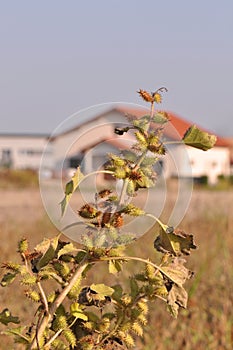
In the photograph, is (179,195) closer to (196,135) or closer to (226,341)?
(196,135)

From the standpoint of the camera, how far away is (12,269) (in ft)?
4.80

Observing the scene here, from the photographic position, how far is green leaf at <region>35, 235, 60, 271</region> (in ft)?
4.74

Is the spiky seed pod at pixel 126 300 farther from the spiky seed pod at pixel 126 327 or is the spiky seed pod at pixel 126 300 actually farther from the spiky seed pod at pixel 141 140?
the spiky seed pod at pixel 141 140

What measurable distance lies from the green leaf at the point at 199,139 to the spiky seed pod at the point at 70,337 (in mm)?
410

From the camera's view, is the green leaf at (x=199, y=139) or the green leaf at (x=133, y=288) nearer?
the green leaf at (x=199, y=139)

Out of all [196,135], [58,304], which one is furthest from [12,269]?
[196,135]

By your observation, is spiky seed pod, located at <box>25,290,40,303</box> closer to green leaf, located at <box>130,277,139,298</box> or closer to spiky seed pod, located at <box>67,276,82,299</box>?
spiky seed pod, located at <box>67,276,82,299</box>

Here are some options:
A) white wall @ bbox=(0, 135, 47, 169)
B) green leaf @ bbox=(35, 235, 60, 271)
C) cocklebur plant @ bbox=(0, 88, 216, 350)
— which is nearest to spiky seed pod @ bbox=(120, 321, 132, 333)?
cocklebur plant @ bbox=(0, 88, 216, 350)

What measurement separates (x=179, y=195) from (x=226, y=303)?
3.63 m

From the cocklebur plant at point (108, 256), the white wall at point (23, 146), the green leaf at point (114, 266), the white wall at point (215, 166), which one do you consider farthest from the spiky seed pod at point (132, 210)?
the white wall at point (23, 146)

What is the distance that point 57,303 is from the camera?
1.47 metres

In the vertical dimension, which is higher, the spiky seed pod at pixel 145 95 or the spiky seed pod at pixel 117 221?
the spiky seed pod at pixel 145 95

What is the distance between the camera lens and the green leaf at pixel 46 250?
1.44 metres

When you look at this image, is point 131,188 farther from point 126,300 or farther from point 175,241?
point 126,300
